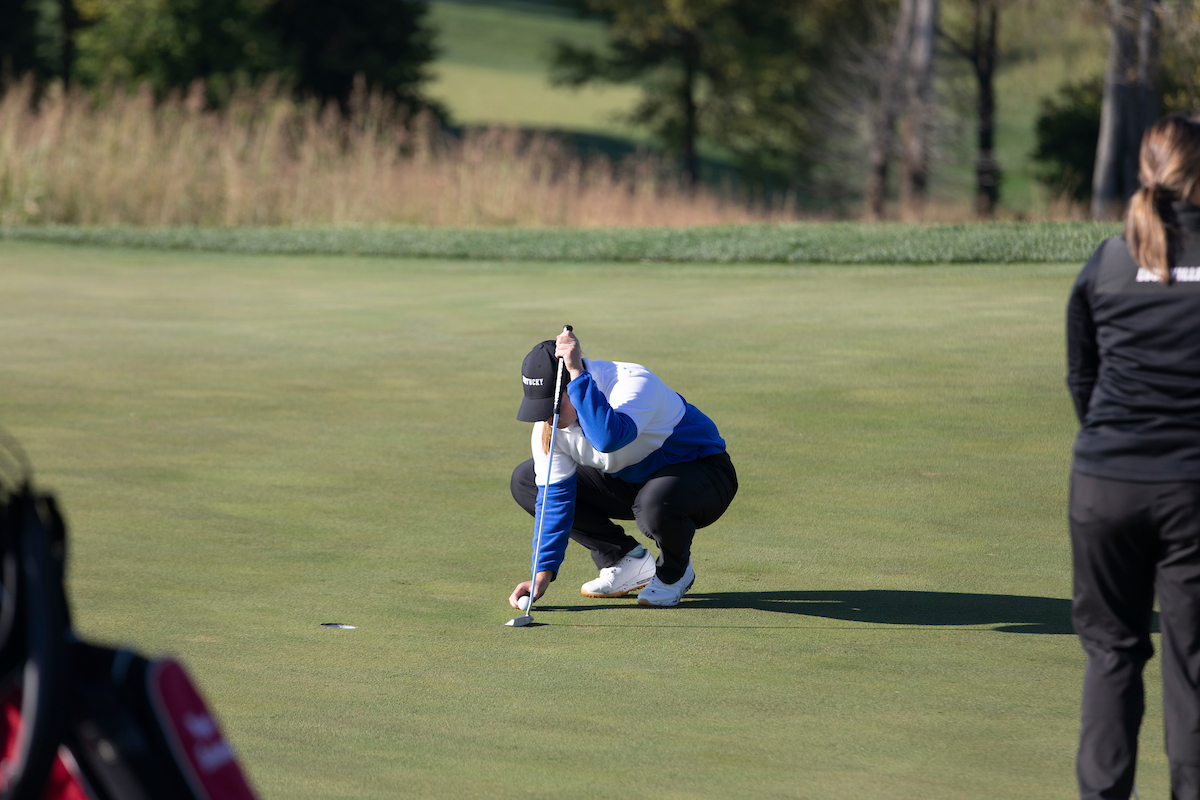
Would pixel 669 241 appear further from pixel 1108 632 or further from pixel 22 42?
pixel 22 42

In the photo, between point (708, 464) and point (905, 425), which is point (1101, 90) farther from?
point (708, 464)

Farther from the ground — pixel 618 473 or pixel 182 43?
pixel 182 43

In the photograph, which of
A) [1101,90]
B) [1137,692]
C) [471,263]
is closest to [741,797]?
[1137,692]

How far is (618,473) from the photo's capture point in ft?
19.6

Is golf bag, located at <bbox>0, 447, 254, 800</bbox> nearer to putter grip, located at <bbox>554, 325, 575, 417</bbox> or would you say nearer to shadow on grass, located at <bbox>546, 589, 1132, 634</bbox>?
putter grip, located at <bbox>554, 325, 575, 417</bbox>

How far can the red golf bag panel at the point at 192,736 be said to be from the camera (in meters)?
2.19

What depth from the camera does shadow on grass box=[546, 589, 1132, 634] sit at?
5.37 m

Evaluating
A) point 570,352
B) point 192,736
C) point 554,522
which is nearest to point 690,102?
point 554,522

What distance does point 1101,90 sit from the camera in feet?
111

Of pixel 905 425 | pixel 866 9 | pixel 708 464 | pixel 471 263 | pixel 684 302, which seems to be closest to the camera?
pixel 708 464

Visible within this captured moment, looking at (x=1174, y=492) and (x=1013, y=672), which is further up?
(x=1174, y=492)

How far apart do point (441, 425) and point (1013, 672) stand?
4724 mm

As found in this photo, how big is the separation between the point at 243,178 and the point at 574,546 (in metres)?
16.1

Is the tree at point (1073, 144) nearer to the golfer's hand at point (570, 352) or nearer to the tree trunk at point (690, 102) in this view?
the tree trunk at point (690, 102)
